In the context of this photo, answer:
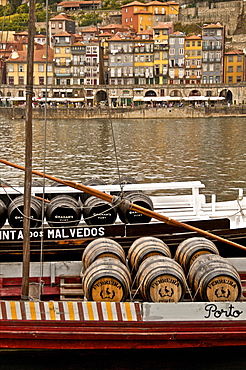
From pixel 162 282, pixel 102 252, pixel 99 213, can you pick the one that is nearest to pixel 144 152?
pixel 99 213

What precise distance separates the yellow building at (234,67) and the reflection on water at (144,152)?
29.5 metres

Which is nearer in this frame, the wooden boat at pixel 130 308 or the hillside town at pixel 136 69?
the wooden boat at pixel 130 308

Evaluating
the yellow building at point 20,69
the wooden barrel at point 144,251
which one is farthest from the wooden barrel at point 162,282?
the yellow building at point 20,69

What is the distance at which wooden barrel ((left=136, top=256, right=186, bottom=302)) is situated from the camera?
35.3ft

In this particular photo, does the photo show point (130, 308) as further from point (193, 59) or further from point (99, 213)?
point (193, 59)

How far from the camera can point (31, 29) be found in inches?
404

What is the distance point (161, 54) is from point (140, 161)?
66.4m

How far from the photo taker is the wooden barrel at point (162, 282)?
10.8 metres

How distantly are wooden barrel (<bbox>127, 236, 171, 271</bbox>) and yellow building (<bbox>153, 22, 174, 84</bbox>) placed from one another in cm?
9812

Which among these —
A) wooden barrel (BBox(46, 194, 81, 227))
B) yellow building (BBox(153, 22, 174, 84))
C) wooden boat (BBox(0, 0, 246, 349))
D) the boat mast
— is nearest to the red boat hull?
wooden boat (BBox(0, 0, 246, 349))

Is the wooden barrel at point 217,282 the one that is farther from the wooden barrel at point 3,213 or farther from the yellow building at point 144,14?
A: the yellow building at point 144,14

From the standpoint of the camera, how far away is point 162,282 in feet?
35.4

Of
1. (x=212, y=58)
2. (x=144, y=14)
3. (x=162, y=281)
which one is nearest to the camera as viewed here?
(x=162, y=281)

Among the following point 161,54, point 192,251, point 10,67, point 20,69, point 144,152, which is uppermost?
point 161,54
